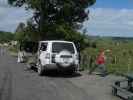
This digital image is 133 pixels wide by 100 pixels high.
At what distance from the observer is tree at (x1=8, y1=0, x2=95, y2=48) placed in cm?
4816

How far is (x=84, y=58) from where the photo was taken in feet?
101

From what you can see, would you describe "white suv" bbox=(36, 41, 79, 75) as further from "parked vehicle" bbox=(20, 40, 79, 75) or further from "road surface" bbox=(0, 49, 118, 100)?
"road surface" bbox=(0, 49, 118, 100)

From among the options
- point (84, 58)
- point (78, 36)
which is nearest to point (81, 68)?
point (84, 58)

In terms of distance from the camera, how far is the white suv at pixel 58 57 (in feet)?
74.7

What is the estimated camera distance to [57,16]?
50250 mm

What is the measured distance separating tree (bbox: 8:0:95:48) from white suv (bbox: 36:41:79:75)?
78.2ft

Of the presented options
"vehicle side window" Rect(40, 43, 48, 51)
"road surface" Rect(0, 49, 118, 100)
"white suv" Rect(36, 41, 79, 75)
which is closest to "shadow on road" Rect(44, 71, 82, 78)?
"white suv" Rect(36, 41, 79, 75)

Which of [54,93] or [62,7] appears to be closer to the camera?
[54,93]

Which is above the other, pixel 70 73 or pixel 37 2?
pixel 37 2

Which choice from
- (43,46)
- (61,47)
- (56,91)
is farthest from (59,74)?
(56,91)

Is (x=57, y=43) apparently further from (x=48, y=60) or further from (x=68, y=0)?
(x=68, y=0)

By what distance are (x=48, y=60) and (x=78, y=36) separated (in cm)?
2539

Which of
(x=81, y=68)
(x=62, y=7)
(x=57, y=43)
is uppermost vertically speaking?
(x=62, y=7)

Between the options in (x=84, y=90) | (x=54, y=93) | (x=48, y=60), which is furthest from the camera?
(x=48, y=60)
